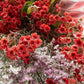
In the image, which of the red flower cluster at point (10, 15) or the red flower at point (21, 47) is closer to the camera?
the red flower at point (21, 47)

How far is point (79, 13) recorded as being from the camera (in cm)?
95

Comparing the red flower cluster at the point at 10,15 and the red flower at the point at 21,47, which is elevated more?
the red flower cluster at the point at 10,15

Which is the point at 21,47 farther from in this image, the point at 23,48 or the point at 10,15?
the point at 10,15

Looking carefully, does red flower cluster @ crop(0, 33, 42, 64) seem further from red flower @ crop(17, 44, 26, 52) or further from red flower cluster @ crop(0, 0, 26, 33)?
red flower cluster @ crop(0, 0, 26, 33)

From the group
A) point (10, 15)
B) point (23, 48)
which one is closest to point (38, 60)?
point (23, 48)

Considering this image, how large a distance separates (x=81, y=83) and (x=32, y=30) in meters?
0.41

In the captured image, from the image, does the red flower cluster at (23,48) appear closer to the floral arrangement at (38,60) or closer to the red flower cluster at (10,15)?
the floral arrangement at (38,60)

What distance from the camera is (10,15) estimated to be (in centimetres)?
87

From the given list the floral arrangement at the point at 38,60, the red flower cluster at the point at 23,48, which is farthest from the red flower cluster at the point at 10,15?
the red flower cluster at the point at 23,48

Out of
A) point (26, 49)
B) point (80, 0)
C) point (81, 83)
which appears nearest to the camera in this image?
point (26, 49)

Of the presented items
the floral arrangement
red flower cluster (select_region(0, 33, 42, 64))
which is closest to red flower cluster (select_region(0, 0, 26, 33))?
the floral arrangement

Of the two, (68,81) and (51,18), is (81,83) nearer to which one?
(68,81)

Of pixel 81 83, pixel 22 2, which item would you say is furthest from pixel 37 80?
pixel 22 2

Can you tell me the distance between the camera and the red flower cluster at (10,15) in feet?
2.64
